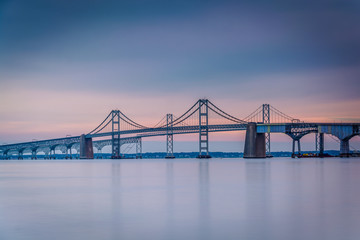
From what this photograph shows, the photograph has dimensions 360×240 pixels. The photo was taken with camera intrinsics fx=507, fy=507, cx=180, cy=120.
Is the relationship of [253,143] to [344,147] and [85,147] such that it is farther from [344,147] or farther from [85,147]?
[85,147]

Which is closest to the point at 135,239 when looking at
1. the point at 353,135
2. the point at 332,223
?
the point at 332,223

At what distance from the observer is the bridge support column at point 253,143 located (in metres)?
89.2

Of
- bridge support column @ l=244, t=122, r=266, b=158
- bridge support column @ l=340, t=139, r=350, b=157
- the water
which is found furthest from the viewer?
bridge support column @ l=340, t=139, r=350, b=157

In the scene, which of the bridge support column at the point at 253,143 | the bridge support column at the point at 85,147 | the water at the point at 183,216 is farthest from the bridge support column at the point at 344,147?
the water at the point at 183,216

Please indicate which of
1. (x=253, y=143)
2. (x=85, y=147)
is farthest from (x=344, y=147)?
(x=85, y=147)

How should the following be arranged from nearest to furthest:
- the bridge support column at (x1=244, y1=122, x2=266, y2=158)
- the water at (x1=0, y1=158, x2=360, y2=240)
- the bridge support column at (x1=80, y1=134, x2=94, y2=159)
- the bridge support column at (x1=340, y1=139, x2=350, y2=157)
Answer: the water at (x1=0, y1=158, x2=360, y2=240) → the bridge support column at (x1=244, y1=122, x2=266, y2=158) → the bridge support column at (x1=340, y1=139, x2=350, y2=157) → the bridge support column at (x1=80, y1=134, x2=94, y2=159)

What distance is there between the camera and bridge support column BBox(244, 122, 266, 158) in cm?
8923

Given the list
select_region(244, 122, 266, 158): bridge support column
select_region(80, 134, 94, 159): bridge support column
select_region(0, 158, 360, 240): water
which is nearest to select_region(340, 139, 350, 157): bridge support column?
select_region(244, 122, 266, 158): bridge support column

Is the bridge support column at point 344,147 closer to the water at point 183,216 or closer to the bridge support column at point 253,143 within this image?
the bridge support column at point 253,143

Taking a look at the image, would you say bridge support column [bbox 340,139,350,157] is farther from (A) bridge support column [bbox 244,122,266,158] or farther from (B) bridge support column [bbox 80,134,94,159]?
(B) bridge support column [bbox 80,134,94,159]

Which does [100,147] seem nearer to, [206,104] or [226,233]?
[206,104]

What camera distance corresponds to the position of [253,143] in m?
92.4

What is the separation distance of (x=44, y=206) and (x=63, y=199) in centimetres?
280

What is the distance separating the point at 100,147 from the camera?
5226 inches
